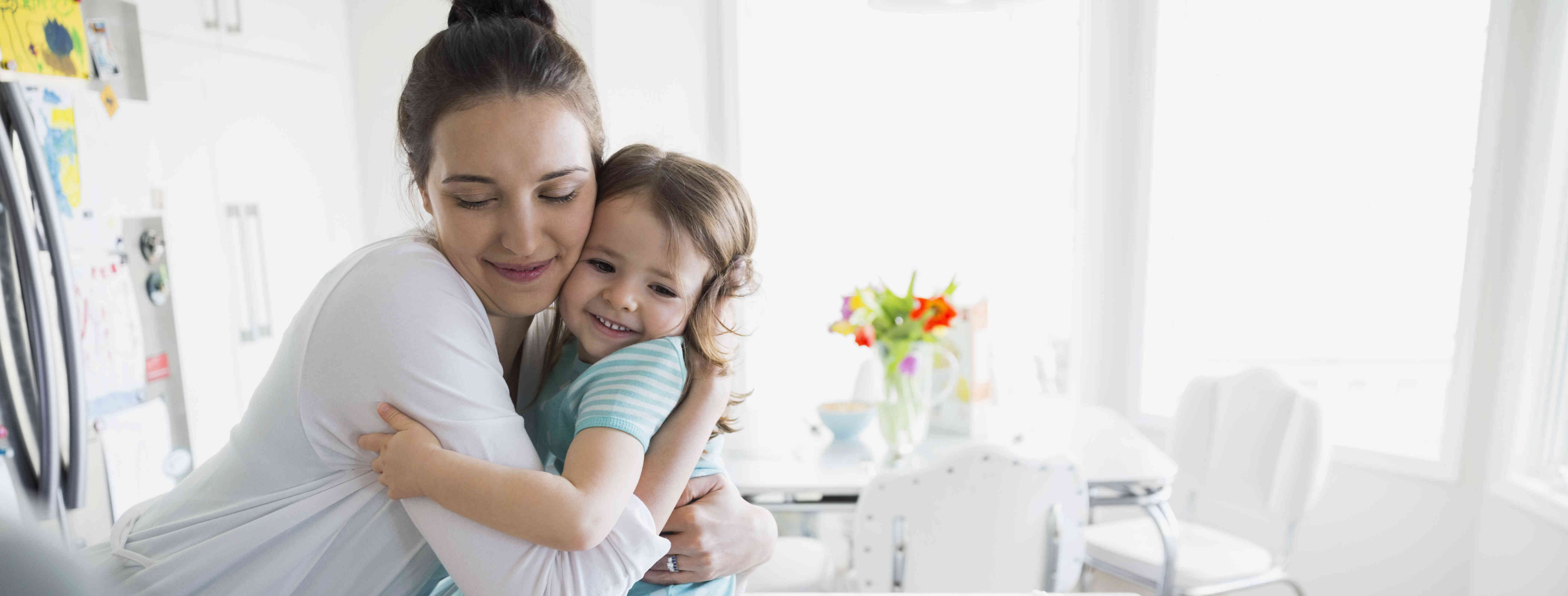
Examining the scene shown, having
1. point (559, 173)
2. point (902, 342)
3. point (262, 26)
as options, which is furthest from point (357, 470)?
point (262, 26)

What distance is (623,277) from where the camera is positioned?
1031 mm

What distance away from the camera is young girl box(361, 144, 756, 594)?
83 cm

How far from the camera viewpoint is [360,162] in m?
3.00

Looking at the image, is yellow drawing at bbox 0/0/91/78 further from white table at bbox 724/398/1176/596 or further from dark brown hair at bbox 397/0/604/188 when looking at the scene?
white table at bbox 724/398/1176/596

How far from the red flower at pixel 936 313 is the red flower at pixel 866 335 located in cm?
11

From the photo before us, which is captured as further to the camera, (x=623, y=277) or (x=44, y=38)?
(x=44, y=38)

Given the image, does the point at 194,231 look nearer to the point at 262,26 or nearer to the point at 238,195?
the point at 238,195

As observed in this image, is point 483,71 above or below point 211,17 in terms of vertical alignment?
below

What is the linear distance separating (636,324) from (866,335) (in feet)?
3.71

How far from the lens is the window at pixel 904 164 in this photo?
10.8ft

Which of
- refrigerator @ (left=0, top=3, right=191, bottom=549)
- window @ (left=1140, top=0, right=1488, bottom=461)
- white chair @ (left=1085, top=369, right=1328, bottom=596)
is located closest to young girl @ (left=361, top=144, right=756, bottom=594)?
refrigerator @ (left=0, top=3, right=191, bottom=549)

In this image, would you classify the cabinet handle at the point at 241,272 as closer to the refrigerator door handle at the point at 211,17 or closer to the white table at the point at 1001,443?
the refrigerator door handle at the point at 211,17

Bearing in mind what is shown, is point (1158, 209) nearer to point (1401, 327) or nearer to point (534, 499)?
point (1401, 327)

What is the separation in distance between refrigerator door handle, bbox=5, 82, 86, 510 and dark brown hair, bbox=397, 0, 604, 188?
50.9 inches
